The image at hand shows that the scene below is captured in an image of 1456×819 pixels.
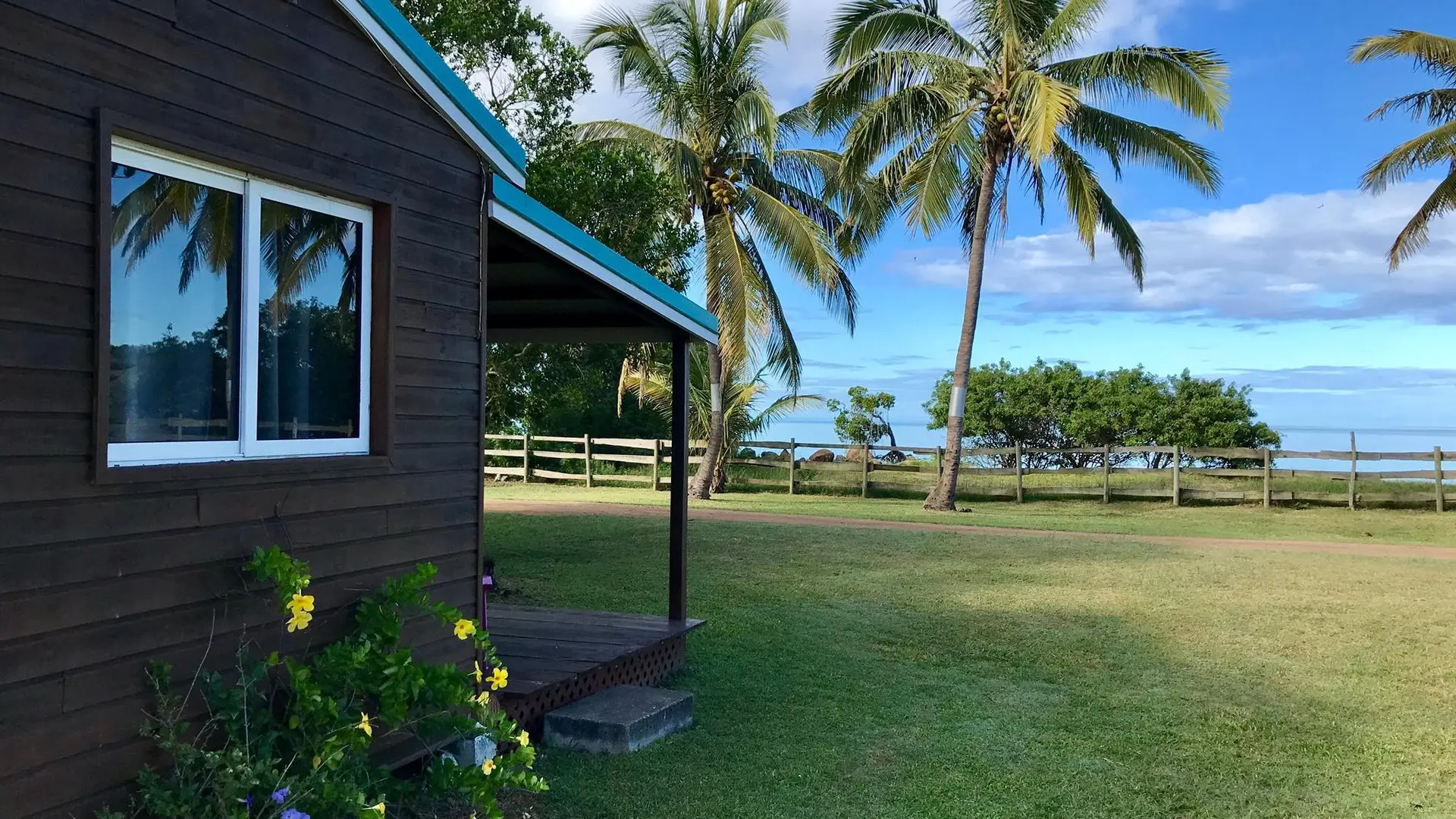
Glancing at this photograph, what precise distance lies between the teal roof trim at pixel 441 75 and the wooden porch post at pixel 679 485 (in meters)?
2.24

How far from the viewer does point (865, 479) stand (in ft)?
72.8

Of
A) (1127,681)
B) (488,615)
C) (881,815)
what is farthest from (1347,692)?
(488,615)

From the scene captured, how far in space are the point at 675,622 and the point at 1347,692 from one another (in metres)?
4.38

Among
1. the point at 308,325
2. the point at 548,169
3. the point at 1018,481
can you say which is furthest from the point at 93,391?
the point at 1018,481

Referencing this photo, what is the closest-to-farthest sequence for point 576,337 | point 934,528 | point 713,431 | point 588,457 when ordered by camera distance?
point 576,337, point 934,528, point 713,431, point 588,457

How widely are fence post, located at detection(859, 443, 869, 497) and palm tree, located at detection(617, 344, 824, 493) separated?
1.49 metres

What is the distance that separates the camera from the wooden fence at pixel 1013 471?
19.5 m

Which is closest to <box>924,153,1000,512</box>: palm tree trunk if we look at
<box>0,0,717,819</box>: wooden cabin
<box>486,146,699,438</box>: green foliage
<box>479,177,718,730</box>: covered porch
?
<box>486,146,699,438</box>: green foliage

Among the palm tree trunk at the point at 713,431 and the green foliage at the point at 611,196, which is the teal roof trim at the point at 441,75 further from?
the palm tree trunk at the point at 713,431

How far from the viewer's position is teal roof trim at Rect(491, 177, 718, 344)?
5.18 metres

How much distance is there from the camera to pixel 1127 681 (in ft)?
22.8

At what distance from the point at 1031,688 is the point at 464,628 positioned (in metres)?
3.98

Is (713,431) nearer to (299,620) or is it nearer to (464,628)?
(464,628)

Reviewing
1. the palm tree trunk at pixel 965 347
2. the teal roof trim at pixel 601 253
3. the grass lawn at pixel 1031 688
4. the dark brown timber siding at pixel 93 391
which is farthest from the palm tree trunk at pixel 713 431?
the dark brown timber siding at pixel 93 391
